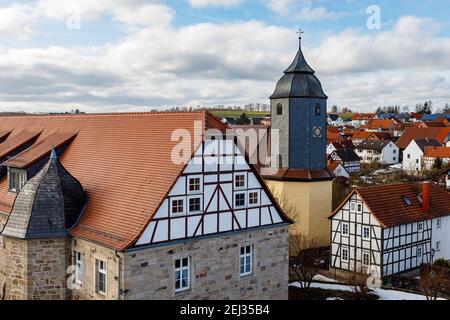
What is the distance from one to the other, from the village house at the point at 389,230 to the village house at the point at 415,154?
47.3 metres

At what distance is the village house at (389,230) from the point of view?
30547 millimetres

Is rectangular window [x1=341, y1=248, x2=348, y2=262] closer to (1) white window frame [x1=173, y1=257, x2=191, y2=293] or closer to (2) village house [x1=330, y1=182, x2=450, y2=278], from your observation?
(2) village house [x1=330, y1=182, x2=450, y2=278]

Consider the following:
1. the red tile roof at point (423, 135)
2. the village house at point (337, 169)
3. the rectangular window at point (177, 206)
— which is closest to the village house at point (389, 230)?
the rectangular window at point (177, 206)

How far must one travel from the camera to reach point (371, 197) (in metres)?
31.2

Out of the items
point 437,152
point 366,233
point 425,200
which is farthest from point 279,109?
point 437,152

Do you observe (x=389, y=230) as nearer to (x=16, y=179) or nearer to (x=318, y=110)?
(x=318, y=110)

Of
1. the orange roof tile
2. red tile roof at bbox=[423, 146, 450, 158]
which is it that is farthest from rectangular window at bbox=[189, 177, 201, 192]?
red tile roof at bbox=[423, 146, 450, 158]

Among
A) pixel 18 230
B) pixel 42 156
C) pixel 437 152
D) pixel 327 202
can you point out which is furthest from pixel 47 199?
pixel 437 152

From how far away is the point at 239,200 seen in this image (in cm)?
1919

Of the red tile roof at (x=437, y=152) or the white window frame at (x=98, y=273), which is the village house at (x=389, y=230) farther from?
the red tile roof at (x=437, y=152)

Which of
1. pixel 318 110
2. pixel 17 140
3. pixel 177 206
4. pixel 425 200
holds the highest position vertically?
pixel 318 110

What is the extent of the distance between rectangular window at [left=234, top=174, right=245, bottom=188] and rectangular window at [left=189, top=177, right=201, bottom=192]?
5.73 feet

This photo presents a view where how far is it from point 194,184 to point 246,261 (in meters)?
4.21

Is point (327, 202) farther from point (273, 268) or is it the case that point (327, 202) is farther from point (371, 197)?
point (273, 268)
